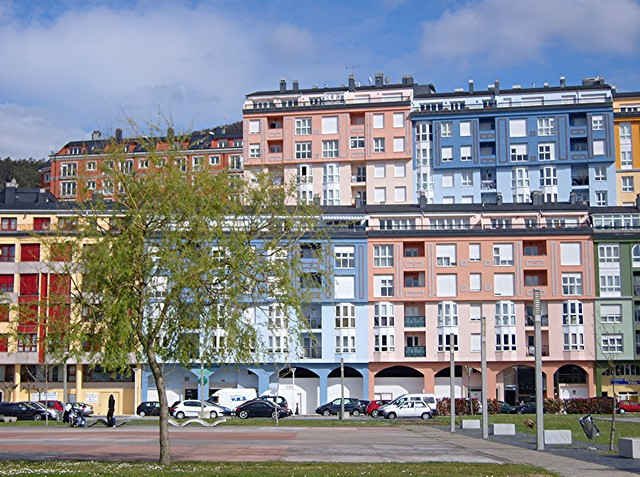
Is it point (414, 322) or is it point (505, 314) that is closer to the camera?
point (505, 314)

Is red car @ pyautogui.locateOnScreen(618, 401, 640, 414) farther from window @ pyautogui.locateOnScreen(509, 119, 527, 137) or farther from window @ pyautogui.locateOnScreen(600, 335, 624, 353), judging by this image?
window @ pyautogui.locateOnScreen(509, 119, 527, 137)

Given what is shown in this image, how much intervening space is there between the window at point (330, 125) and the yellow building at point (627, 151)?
3281 centimetres

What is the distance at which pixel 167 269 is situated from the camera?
24.3m

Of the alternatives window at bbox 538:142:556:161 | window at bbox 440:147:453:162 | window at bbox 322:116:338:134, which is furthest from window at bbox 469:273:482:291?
window at bbox 322:116:338:134

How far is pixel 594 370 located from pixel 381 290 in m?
Result: 21.1

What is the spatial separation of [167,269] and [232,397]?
185 feet

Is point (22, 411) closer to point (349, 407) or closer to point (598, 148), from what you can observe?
point (349, 407)

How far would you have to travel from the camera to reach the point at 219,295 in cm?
2489

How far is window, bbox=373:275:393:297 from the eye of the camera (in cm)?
8656

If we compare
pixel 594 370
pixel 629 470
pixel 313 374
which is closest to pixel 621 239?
pixel 594 370

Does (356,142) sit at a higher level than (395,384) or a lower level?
higher

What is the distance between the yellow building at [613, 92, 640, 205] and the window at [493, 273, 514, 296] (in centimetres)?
2732

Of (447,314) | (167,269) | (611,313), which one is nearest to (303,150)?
(447,314)

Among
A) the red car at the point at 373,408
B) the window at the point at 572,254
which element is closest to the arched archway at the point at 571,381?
the window at the point at 572,254
